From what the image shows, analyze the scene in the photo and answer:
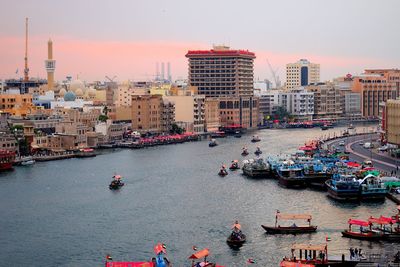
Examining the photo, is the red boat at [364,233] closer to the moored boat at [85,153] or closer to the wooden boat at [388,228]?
the wooden boat at [388,228]

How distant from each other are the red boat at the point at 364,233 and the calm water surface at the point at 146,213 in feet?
1.04

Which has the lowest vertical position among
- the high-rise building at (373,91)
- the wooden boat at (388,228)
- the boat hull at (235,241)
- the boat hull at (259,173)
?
the boat hull at (235,241)

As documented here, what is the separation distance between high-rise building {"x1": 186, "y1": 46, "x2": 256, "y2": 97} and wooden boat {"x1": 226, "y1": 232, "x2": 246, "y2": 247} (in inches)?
2161

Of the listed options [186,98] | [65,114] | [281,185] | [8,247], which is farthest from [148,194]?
[186,98]

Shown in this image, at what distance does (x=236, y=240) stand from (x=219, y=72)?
56.9 metres

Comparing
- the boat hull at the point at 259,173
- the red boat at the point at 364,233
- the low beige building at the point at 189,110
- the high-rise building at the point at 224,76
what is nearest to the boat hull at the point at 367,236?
the red boat at the point at 364,233

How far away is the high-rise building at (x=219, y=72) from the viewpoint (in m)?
77.8

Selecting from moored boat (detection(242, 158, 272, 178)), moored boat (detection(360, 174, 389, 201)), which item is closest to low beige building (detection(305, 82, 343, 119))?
moored boat (detection(242, 158, 272, 178))

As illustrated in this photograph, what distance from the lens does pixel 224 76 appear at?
78.1 metres

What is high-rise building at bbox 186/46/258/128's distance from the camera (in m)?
77.2

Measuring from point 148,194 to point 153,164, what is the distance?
444 inches

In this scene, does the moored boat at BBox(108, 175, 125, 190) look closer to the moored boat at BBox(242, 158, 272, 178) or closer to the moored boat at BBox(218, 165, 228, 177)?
the moored boat at BBox(218, 165, 228, 177)

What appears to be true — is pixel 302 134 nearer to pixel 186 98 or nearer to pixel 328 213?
pixel 186 98

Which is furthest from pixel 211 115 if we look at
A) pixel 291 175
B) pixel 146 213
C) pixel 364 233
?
pixel 364 233
